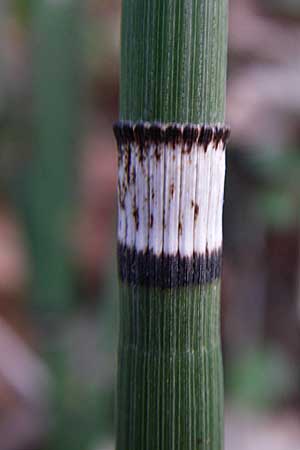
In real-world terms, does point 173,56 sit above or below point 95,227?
above

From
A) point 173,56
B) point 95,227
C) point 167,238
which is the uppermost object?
point 173,56

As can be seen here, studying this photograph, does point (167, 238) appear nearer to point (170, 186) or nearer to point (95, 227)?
point (170, 186)

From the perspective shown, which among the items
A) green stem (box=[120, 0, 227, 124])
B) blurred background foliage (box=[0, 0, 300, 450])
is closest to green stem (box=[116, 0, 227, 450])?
green stem (box=[120, 0, 227, 124])

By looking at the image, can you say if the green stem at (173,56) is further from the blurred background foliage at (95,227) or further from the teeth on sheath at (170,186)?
the blurred background foliage at (95,227)

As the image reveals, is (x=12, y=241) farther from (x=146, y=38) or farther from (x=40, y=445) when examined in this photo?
(x=146, y=38)

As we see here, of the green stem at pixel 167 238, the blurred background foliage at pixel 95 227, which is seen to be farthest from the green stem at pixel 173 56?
the blurred background foliage at pixel 95 227

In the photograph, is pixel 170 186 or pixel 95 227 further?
pixel 95 227


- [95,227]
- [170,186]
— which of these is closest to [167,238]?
[170,186]
